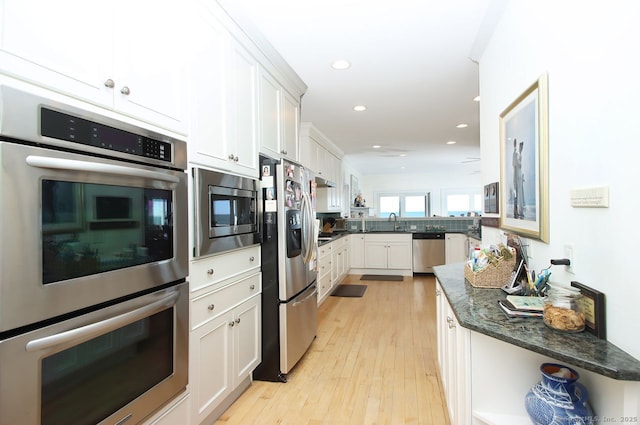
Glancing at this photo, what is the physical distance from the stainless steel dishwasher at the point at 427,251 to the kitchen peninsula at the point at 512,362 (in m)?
4.60

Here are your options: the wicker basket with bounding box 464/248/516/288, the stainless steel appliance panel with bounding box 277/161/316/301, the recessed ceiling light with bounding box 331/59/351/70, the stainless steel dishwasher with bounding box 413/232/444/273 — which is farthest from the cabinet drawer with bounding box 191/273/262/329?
the stainless steel dishwasher with bounding box 413/232/444/273

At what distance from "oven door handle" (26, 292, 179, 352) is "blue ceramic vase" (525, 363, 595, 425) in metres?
1.48

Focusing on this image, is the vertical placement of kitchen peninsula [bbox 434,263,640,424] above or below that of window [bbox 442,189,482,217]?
below

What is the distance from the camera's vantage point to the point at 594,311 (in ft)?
3.71

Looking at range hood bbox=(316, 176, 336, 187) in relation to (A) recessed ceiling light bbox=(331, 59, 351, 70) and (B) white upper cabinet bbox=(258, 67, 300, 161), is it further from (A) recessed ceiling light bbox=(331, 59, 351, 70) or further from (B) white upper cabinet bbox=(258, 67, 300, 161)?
(A) recessed ceiling light bbox=(331, 59, 351, 70)

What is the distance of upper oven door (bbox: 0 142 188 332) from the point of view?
2.95 ft

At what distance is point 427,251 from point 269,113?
4.61 m

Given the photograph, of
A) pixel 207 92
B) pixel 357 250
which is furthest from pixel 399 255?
pixel 207 92

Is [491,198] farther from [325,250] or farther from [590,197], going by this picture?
[325,250]

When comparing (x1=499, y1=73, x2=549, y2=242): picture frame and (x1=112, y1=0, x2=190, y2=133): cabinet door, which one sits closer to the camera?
(x1=112, y1=0, x2=190, y2=133): cabinet door

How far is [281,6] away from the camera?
6.64ft

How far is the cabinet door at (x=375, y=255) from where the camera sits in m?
6.32

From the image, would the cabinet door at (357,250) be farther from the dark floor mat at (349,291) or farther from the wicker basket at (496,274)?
the wicker basket at (496,274)

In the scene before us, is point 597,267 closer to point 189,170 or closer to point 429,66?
point 189,170
